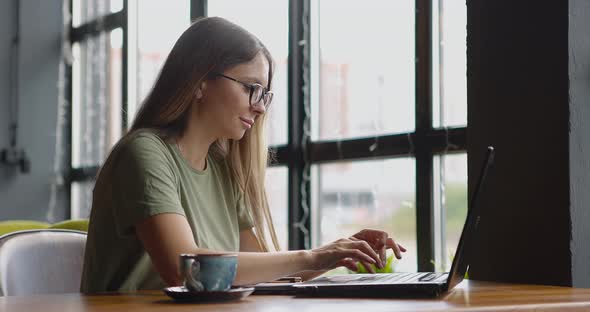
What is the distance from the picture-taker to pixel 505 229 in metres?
1.98

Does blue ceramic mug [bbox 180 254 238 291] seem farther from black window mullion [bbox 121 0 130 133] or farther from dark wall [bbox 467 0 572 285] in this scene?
black window mullion [bbox 121 0 130 133]

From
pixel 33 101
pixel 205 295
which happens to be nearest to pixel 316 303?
pixel 205 295

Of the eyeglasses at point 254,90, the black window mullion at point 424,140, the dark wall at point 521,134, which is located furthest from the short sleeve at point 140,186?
the black window mullion at point 424,140

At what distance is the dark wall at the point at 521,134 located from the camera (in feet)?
6.05

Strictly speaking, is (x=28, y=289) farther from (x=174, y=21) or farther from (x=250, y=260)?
(x=174, y=21)

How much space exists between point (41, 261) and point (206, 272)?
70 cm

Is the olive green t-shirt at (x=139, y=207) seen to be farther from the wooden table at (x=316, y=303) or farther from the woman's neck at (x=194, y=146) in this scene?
the wooden table at (x=316, y=303)

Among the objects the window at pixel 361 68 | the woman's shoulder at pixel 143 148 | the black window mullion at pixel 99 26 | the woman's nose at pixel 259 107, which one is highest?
the black window mullion at pixel 99 26

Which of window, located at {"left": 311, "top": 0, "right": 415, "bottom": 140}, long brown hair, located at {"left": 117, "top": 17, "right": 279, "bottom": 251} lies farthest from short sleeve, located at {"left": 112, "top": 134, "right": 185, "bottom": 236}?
window, located at {"left": 311, "top": 0, "right": 415, "bottom": 140}

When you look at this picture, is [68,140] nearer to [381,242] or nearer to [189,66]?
[189,66]

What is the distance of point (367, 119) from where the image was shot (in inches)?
135

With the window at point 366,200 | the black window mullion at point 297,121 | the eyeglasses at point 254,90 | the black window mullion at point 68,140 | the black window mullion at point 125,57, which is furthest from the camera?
the black window mullion at point 68,140

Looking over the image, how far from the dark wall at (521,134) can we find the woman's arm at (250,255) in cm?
45

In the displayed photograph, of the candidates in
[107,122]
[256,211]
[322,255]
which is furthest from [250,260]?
[107,122]
